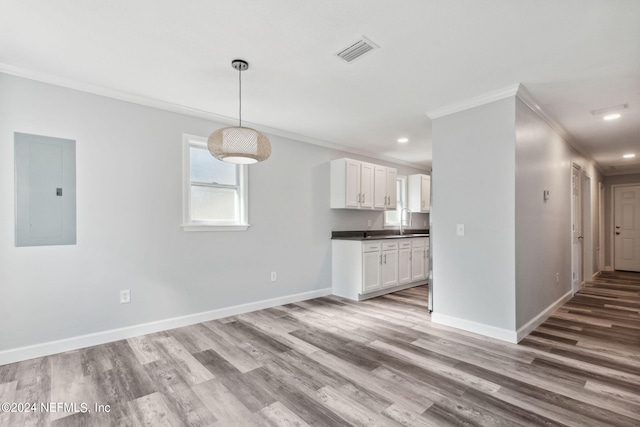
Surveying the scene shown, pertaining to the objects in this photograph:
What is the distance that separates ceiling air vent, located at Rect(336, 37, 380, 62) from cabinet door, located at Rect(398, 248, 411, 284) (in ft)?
11.5

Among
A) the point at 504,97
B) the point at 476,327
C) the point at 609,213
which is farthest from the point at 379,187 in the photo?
the point at 609,213

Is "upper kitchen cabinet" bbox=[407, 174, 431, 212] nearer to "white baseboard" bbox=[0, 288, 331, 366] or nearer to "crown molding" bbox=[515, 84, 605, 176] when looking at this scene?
"crown molding" bbox=[515, 84, 605, 176]

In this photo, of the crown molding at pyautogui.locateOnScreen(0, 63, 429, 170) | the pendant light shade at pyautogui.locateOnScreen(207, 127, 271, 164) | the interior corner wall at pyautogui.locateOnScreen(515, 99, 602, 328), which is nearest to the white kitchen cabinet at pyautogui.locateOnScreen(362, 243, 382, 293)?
the crown molding at pyautogui.locateOnScreen(0, 63, 429, 170)

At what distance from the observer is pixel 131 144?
325 cm

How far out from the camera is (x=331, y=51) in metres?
2.42

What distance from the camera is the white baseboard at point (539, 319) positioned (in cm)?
313

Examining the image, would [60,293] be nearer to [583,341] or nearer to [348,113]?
[348,113]

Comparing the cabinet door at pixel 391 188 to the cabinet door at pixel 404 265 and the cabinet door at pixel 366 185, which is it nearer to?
the cabinet door at pixel 366 185

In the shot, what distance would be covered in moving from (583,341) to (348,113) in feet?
11.0

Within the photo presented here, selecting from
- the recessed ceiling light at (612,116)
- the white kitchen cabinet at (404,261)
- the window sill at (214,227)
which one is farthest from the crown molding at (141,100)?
the recessed ceiling light at (612,116)

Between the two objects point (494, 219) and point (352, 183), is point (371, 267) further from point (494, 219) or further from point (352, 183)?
point (494, 219)

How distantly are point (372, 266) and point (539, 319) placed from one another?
2.10 metres

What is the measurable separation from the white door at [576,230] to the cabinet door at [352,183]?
10.5 ft

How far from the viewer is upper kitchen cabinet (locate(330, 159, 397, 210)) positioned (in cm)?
496
